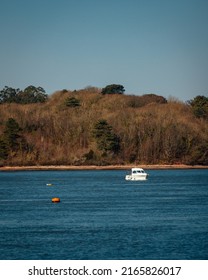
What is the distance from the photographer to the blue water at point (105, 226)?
47938 mm

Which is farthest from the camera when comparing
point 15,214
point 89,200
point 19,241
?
point 89,200

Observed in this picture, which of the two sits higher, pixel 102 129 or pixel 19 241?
pixel 102 129

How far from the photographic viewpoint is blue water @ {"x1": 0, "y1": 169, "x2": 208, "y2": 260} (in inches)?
1887

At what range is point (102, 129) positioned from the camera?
19562 centimetres

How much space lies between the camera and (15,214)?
71188 mm

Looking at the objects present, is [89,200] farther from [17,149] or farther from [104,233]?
[17,149]

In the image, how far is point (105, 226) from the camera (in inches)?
2367
